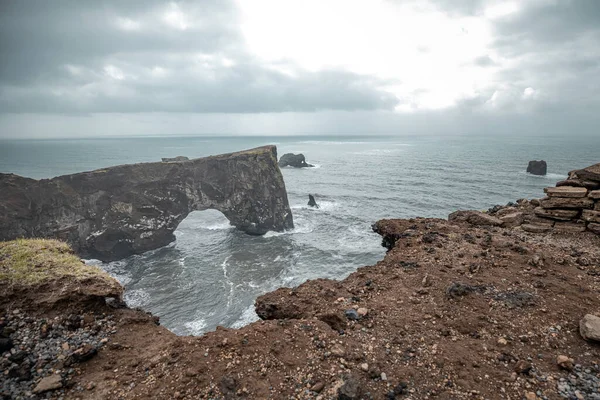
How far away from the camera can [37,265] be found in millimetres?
11172

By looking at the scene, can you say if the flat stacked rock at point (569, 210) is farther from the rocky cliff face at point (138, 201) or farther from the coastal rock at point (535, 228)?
the rocky cliff face at point (138, 201)

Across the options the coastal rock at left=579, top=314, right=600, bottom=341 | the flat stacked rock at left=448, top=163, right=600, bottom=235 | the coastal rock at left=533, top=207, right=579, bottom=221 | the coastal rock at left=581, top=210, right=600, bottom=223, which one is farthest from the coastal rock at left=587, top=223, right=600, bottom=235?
the coastal rock at left=579, top=314, right=600, bottom=341

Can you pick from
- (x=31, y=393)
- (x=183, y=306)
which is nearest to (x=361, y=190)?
(x=183, y=306)

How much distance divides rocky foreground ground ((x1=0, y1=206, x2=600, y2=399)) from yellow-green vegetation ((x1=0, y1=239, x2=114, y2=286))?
89 millimetres

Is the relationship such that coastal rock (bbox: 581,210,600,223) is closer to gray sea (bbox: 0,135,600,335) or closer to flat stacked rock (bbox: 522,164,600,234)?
flat stacked rock (bbox: 522,164,600,234)

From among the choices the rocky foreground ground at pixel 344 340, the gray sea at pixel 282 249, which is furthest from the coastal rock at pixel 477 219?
the gray sea at pixel 282 249

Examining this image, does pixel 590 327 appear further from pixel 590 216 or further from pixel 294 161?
pixel 294 161

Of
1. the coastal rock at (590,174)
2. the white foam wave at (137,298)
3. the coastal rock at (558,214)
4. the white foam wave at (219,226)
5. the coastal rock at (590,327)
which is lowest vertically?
the white foam wave at (137,298)

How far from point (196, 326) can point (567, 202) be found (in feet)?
102

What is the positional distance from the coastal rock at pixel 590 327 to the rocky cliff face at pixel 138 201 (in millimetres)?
52013

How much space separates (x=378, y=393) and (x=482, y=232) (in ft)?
39.8

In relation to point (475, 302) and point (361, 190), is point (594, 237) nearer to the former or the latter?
point (475, 302)

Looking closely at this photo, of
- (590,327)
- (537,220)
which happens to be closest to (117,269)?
(537,220)

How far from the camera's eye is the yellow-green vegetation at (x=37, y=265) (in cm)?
1042
